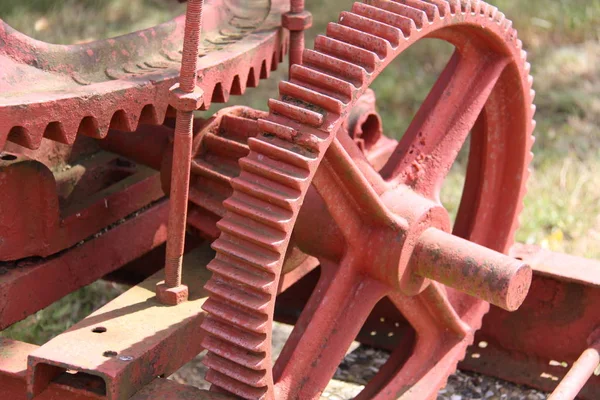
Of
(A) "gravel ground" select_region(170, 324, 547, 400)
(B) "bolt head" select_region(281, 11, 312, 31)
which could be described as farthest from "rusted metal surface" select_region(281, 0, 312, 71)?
(A) "gravel ground" select_region(170, 324, 547, 400)

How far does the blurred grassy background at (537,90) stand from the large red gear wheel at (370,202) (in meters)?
0.96

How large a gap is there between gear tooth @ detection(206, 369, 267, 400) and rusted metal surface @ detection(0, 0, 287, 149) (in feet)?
1.75

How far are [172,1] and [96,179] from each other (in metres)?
3.78

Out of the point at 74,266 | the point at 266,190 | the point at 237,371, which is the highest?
the point at 266,190

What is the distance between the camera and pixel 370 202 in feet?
6.64

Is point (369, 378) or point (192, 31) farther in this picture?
point (369, 378)

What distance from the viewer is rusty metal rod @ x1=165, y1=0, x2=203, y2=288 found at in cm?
182

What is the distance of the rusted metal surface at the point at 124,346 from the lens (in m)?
1.79

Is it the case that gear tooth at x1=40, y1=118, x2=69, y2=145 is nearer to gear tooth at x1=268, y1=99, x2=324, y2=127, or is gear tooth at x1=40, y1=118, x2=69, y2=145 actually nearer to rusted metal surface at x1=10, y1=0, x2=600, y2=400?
rusted metal surface at x1=10, y1=0, x2=600, y2=400

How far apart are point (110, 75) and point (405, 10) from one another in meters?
0.64

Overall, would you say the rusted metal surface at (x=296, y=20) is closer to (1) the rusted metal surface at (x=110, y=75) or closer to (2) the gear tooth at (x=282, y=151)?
(1) the rusted metal surface at (x=110, y=75)

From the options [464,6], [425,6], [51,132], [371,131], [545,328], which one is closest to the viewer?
[51,132]

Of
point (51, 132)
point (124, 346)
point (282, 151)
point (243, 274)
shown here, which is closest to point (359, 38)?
point (282, 151)

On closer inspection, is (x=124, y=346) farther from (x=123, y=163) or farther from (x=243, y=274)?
(x=123, y=163)
